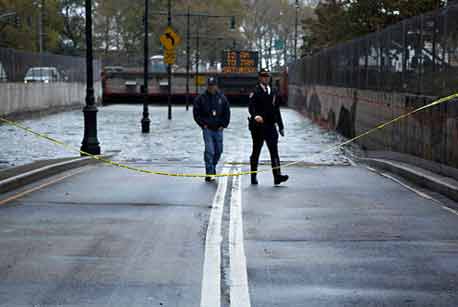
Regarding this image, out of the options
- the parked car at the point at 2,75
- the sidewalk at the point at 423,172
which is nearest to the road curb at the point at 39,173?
the sidewalk at the point at 423,172

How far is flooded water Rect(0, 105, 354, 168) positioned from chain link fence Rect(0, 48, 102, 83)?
2356 millimetres

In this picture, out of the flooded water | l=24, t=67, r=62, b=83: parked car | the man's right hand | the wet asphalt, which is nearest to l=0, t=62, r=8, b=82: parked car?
the flooded water

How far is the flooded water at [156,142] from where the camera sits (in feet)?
72.4

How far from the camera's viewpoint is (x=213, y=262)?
28.0 feet

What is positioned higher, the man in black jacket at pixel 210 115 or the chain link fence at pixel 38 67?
the chain link fence at pixel 38 67

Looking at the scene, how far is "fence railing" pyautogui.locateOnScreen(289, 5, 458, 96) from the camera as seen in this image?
53.6 feet

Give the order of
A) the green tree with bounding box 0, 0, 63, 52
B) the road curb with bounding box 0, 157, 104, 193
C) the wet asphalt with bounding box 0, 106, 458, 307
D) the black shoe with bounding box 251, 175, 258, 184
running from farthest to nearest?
the green tree with bounding box 0, 0, 63, 52 < the black shoe with bounding box 251, 175, 258, 184 < the road curb with bounding box 0, 157, 104, 193 < the wet asphalt with bounding box 0, 106, 458, 307

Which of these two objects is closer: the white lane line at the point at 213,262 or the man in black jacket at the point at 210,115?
the white lane line at the point at 213,262

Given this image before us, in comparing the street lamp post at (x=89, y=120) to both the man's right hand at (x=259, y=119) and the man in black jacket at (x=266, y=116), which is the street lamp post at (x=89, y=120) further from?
the man's right hand at (x=259, y=119)

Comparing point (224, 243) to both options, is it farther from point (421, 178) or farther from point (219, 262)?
point (421, 178)

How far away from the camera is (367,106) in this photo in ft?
83.1

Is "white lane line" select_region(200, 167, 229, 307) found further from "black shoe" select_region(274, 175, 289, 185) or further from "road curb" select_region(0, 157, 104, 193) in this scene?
"road curb" select_region(0, 157, 104, 193)

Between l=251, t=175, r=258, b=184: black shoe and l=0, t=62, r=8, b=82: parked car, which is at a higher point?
l=0, t=62, r=8, b=82: parked car

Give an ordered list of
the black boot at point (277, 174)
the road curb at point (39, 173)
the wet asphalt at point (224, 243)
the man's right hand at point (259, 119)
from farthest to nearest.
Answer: the black boot at point (277, 174)
the man's right hand at point (259, 119)
the road curb at point (39, 173)
the wet asphalt at point (224, 243)
